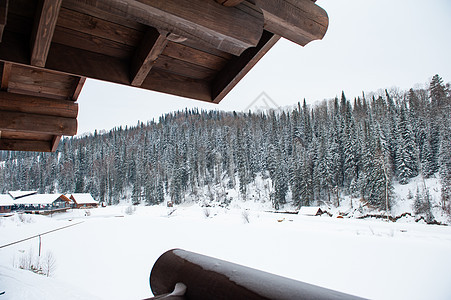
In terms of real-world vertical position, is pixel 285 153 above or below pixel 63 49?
above

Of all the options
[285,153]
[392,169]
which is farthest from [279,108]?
[392,169]

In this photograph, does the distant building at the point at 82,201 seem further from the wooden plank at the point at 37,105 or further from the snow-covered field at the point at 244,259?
the wooden plank at the point at 37,105

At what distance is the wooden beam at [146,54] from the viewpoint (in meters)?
1.67

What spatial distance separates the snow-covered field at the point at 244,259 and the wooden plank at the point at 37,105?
492 cm

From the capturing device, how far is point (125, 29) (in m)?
1.81

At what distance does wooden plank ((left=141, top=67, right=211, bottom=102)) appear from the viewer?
2.38 meters

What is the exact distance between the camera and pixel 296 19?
1.64 metres

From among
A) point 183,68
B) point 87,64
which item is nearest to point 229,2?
point 183,68

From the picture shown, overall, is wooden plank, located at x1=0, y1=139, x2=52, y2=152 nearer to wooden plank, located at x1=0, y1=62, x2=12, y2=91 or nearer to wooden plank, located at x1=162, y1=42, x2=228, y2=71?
wooden plank, located at x1=0, y1=62, x2=12, y2=91

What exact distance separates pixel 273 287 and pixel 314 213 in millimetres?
33439

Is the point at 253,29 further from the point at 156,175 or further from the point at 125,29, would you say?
the point at 156,175

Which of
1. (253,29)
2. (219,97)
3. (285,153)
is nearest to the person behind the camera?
(253,29)

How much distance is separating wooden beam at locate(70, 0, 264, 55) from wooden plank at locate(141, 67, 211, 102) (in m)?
0.97

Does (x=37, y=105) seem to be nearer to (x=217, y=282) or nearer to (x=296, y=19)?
(x=296, y=19)
